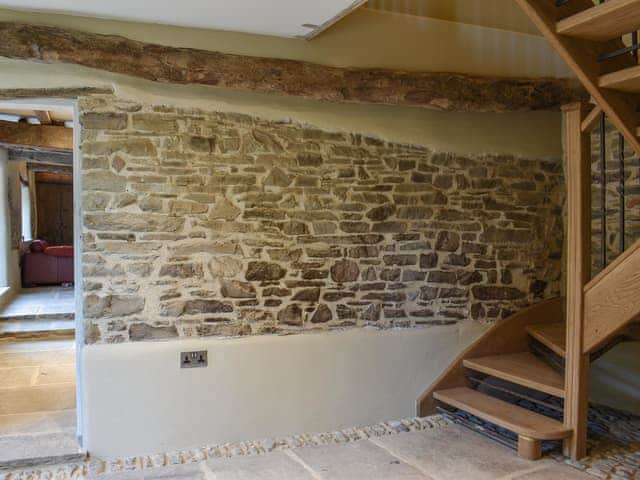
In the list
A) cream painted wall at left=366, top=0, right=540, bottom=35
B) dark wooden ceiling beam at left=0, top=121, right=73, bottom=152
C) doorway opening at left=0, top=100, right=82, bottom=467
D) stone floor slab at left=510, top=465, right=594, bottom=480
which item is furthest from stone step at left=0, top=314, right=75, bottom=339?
stone floor slab at left=510, top=465, right=594, bottom=480

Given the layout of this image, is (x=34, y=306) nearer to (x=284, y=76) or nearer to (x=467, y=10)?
(x=284, y=76)

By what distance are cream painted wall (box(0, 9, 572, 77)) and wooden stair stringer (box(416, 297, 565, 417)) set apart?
198 centimetres

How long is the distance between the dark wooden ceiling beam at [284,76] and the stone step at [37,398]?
2566mm

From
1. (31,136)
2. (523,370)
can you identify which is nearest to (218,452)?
(523,370)

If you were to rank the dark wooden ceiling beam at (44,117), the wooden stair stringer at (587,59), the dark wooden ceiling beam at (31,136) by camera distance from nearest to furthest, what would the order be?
the wooden stair stringer at (587,59)
the dark wooden ceiling beam at (44,117)
the dark wooden ceiling beam at (31,136)

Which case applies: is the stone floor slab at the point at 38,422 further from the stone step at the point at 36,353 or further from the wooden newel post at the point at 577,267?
the wooden newel post at the point at 577,267

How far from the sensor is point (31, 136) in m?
6.78

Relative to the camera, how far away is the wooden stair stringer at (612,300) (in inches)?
125

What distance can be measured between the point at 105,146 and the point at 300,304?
167 centimetres

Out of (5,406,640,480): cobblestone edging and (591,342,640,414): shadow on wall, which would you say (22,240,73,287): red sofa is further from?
(591,342,640,414): shadow on wall

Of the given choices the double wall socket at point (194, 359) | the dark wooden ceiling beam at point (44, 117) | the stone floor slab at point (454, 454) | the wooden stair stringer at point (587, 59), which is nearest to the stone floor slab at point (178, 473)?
the double wall socket at point (194, 359)

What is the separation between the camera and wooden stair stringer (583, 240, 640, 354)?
3.18m

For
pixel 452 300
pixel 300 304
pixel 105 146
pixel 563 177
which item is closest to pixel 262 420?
pixel 300 304

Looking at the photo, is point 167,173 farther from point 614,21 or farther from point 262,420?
point 614,21
